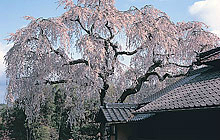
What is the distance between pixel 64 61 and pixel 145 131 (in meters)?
3.29

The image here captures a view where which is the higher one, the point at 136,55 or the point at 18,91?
the point at 136,55

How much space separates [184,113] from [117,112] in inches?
78.6

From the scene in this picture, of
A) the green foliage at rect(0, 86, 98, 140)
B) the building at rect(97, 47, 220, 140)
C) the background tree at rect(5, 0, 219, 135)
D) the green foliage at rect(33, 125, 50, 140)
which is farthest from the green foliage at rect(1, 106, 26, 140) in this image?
the building at rect(97, 47, 220, 140)

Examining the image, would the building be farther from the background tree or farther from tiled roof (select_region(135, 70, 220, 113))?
the background tree

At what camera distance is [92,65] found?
21.9ft

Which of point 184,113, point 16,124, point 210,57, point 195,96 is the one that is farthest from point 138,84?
point 16,124

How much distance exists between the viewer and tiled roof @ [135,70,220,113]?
340 centimetres

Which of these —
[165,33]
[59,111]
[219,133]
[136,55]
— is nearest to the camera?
[219,133]

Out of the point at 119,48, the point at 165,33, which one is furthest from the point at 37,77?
the point at 165,33

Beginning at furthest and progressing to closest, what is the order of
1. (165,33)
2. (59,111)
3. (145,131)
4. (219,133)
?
(59,111) → (165,33) → (145,131) → (219,133)

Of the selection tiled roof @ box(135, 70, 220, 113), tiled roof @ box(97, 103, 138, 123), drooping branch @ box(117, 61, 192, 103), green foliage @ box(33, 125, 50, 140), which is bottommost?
green foliage @ box(33, 125, 50, 140)

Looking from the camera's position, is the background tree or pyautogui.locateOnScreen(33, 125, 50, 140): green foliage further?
pyautogui.locateOnScreen(33, 125, 50, 140): green foliage

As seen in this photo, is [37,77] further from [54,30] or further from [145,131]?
[145,131]

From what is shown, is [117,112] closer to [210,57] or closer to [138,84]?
[210,57]
